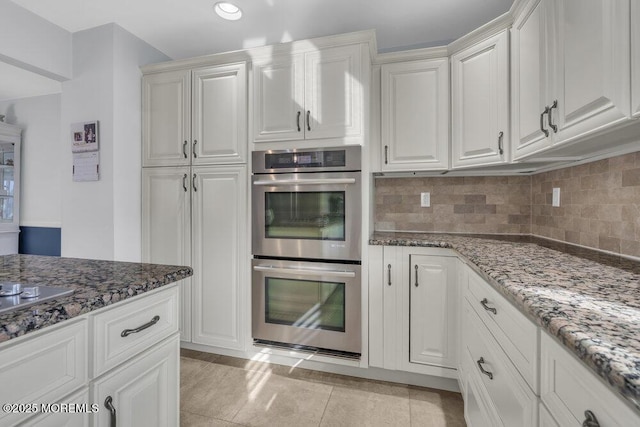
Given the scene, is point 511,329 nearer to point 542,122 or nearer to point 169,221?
point 542,122

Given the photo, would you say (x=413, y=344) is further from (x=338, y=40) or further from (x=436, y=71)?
(x=338, y=40)

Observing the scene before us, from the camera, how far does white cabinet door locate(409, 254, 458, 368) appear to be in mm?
1840

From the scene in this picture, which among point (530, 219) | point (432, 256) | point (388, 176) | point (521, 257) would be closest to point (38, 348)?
point (521, 257)

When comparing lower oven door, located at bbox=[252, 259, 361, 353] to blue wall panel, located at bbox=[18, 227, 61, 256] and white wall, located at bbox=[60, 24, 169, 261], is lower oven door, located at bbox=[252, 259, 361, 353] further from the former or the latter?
blue wall panel, located at bbox=[18, 227, 61, 256]

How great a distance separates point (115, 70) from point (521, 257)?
288cm

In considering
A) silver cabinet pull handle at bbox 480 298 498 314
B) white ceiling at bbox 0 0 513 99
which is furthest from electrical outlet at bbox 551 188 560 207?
white ceiling at bbox 0 0 513 99

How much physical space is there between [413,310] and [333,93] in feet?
4.98

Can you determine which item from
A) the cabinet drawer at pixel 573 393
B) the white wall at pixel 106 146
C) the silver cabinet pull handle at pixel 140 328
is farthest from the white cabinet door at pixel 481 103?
the white wall at pixel 106 146

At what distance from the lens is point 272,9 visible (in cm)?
198

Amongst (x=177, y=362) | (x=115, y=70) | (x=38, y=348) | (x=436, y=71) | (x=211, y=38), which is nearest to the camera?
(x=38, y=348)

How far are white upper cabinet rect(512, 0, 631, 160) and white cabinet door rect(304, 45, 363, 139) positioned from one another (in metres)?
0.88

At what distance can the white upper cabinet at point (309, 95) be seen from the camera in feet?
6.32

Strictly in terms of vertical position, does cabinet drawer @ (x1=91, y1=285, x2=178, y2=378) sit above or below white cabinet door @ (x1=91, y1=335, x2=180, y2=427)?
above

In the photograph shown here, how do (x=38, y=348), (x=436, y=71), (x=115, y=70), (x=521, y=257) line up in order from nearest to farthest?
(x=38, y=348) < (x=521, y=257) < (x=436, y=71) < (x=115, y=70)
